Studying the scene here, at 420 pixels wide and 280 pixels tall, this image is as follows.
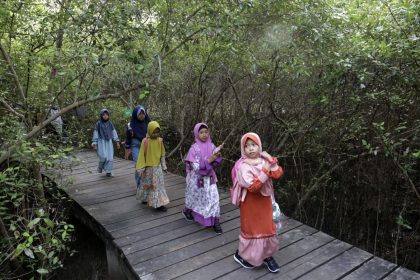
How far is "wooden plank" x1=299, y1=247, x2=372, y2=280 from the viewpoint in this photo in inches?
133

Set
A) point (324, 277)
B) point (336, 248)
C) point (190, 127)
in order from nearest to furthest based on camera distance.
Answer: point (324, 277) < point (336, 248) < point (190, 127)

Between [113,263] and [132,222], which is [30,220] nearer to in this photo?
[113,263]

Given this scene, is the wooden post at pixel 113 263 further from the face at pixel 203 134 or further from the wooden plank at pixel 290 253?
the face at pixel 203 134

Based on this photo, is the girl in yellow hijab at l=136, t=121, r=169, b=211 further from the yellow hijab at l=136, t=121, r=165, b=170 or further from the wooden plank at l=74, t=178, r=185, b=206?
the wooden plank at l=74, t=178, r=185, b=206

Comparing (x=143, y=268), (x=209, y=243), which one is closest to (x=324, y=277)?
(x=209, y=243)

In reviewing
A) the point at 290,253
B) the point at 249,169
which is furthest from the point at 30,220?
the point at 290,253

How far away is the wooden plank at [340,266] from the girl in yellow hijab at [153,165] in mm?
2377

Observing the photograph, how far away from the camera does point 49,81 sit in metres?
4.04

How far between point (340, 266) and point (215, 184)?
1718 millimetres

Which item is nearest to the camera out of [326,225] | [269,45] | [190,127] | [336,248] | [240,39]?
[336,248]

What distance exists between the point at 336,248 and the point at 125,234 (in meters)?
2.60

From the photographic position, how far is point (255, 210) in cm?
340

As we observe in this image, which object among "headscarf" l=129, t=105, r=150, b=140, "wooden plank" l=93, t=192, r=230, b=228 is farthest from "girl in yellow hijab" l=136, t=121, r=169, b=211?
"headscarf" l=129, t=105, r=150, b=140

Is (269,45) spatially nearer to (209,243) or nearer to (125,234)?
(209,243)
